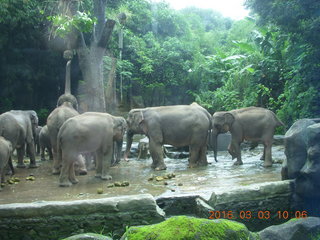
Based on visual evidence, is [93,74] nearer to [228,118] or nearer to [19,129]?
[19,129]

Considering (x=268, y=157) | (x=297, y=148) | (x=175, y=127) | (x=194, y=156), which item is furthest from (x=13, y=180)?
(x=297, y=148)

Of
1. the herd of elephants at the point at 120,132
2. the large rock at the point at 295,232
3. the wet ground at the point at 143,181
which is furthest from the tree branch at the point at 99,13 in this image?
the large rock at the point at 295,232

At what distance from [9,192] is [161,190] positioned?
3.00 m

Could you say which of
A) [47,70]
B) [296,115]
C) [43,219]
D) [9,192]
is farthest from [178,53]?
[43,219]

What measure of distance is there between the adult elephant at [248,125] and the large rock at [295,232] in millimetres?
5105

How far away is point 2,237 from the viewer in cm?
616

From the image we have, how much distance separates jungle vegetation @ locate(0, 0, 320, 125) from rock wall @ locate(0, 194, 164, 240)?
614 cm

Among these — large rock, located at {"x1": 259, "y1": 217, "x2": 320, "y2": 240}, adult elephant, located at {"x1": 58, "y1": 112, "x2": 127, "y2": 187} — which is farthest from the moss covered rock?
adult elephant, located at {"x1": 58, "y1": 112, "x2": 127, "y2": 187}

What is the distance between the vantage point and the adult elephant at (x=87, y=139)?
29.5ft

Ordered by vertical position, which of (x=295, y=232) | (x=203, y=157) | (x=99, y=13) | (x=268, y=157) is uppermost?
(x=99, y=13)

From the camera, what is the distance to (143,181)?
909 cm

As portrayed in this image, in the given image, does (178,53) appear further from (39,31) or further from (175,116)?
(175,116)
